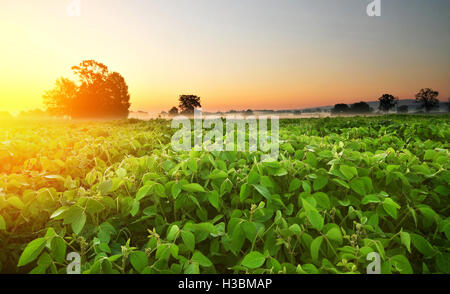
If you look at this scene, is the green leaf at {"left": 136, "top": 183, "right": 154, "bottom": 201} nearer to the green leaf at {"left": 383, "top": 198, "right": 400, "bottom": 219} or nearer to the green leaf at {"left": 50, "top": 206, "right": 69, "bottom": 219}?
the green leaf at {"left": 50, "top": 206, "right": 69, "bottom": 219}

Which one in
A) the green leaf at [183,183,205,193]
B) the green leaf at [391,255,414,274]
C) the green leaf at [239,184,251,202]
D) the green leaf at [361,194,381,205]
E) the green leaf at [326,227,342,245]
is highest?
the green leaf at [183,183,205,193]

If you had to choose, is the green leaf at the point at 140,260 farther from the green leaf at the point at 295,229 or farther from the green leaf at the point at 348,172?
the green leaf at the point at 348,172

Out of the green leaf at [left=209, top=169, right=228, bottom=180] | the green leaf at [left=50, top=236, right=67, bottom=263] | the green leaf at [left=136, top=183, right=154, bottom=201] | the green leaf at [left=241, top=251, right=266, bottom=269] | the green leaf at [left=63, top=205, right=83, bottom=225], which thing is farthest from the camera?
the green leaf at [left=209, top=169, right=228, bottom=180]

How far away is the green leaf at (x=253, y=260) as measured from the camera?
1.30 metres

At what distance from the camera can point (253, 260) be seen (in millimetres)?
1328

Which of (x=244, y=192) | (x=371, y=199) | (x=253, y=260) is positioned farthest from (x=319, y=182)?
(x=253, y=260)

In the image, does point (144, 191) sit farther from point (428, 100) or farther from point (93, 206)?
point (428, 100)

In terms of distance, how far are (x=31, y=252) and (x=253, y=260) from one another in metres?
1.12

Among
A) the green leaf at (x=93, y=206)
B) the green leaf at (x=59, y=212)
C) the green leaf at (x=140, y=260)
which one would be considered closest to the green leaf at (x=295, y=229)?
the green leaf at (x=140, y=260)

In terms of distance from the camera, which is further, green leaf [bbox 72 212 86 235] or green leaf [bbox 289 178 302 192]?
green leaf [bbox 289 178 302 192]

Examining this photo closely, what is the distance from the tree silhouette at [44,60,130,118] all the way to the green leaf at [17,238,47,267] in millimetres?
52903

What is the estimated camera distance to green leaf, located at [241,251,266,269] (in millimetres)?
1304

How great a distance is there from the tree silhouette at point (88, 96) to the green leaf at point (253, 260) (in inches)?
2104

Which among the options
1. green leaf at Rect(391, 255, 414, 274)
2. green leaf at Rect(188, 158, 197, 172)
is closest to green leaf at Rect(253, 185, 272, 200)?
green leaf at Rect(188, 158, 197, 172)
